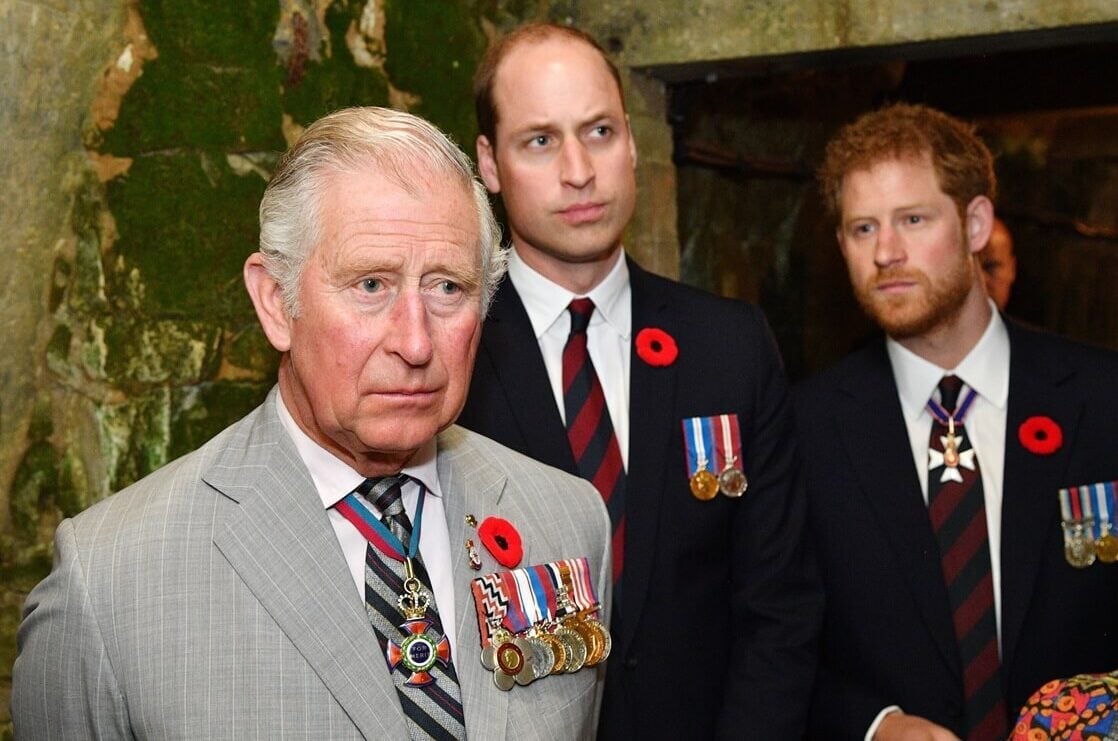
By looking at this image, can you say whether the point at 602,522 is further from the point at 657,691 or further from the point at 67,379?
the point at 67,379

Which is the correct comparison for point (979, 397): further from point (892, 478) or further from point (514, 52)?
point (514, 52)

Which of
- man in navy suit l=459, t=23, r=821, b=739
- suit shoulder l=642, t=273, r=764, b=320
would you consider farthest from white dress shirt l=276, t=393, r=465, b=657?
suit shoulder l=642, t=273, r=764, b=320

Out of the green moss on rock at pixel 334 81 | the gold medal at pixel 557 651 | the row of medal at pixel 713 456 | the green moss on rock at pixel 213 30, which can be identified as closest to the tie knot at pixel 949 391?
the row of medal at pixel 713 456

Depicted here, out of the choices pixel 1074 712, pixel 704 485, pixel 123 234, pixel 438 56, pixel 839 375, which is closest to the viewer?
pixel 1074 712

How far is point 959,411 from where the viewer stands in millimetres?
2506

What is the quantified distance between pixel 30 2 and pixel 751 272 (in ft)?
9.56

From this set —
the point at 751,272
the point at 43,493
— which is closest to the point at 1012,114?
the point at 751,272

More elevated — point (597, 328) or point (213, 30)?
point (213, 30)

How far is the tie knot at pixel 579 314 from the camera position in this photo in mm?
2283

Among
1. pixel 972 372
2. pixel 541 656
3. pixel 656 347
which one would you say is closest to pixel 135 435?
pixel 656 347

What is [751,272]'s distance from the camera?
4.56m

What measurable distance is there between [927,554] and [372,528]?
1.27 meters

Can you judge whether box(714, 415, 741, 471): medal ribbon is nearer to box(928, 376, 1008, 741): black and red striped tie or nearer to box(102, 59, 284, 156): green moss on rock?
box(928, 376, 1008, 741): black and red striped tie

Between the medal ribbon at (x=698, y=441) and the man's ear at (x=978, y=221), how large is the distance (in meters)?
0.79
